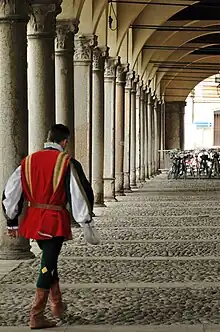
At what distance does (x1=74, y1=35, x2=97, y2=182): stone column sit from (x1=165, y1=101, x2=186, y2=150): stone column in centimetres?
3560

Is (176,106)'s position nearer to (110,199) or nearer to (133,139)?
(133,139)

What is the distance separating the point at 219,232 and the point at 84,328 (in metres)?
8.54

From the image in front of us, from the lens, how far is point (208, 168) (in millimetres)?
40188

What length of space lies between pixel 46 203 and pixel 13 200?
0.86 feet

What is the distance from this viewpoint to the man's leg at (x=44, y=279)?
7.60 meters

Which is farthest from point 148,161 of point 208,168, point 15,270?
point 15,270

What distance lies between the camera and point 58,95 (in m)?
16.8

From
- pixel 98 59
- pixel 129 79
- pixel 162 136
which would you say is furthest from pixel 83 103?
pixel 162 136

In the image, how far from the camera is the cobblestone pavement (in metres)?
8.21

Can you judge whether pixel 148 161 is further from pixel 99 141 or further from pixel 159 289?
pixel 159 289

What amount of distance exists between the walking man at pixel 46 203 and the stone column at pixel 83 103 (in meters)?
12.0

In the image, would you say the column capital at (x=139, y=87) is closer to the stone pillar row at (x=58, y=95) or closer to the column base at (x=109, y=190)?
the stone pillar row at (x=58, y=95)

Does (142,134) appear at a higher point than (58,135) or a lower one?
higher

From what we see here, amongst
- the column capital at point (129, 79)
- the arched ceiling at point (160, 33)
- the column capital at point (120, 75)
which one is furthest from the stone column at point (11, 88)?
the column capital at point (129, 79)
